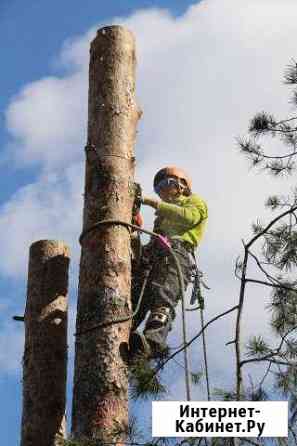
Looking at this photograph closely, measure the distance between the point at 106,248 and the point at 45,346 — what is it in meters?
0.66

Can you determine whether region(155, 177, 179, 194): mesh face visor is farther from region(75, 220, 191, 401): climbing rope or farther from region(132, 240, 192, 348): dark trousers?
region(75, 220, 191, 401): climbing rope

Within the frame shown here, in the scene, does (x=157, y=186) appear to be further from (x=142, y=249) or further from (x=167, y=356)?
(x=167, y=356)

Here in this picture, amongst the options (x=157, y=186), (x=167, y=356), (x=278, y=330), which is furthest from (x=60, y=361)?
(x=157, y=186)

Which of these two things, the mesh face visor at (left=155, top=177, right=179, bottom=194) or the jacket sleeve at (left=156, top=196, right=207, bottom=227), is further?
the mesh face visor at (left=155, top=177, right=179, bottom=194)

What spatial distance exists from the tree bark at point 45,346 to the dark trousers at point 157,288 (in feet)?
1.62

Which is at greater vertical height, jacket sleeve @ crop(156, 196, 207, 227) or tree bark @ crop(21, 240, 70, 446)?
jacket sleeve @ crop(156, 196, 207, 227)

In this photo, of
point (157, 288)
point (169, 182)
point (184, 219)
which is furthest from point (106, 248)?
point (169, 182)

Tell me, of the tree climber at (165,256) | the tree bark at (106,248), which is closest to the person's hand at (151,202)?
the tree climber at (165,256)

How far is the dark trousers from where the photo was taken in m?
7.02

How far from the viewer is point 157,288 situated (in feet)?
23.7

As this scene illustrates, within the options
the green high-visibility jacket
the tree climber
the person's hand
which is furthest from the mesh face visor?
the person's hand

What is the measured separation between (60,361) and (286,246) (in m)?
1.45

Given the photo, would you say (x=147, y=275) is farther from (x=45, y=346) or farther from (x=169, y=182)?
(x=169, y=182)

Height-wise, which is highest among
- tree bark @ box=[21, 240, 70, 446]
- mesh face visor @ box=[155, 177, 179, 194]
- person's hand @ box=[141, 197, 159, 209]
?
mesh face visor @ box=[155, 177, 179, 194]
